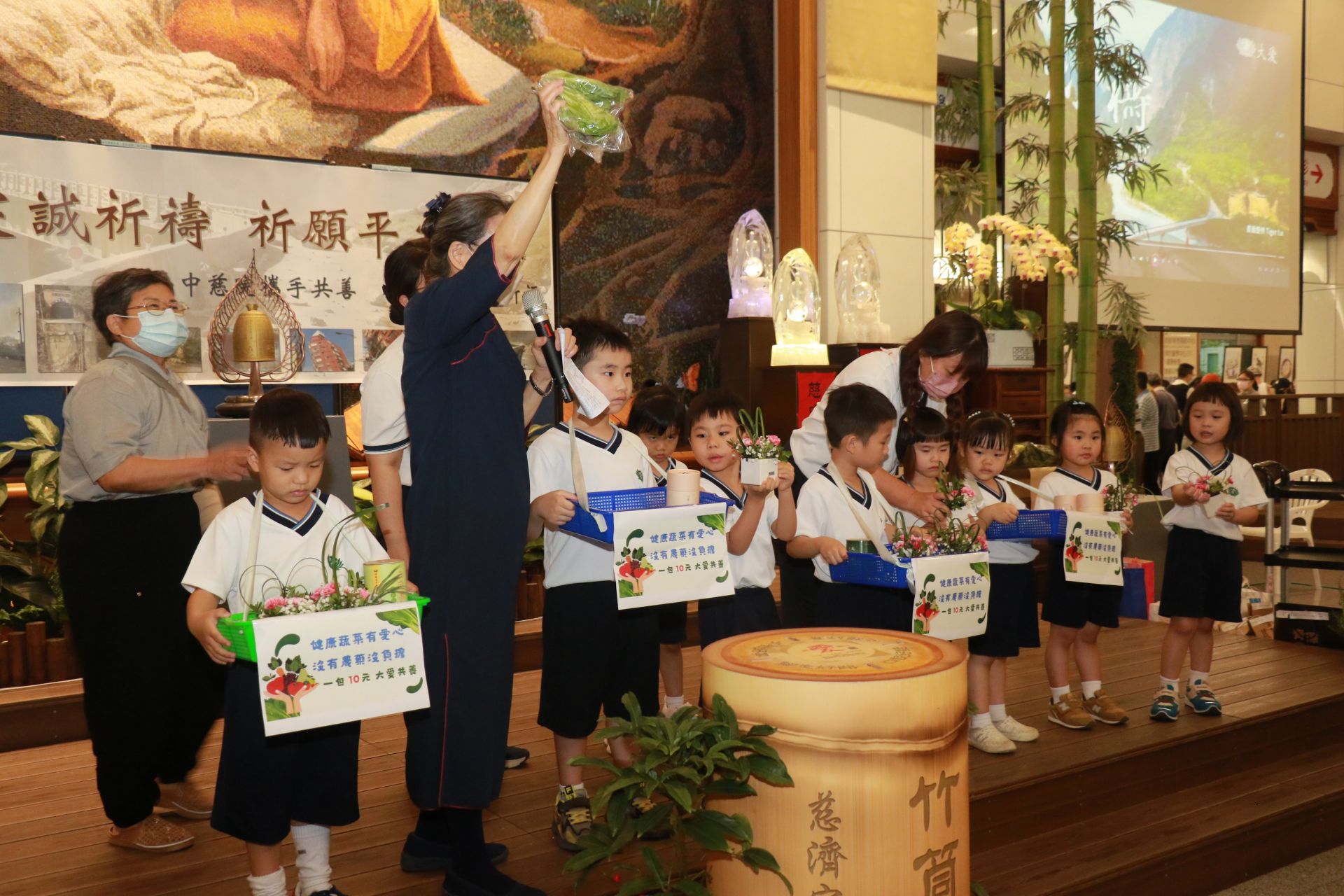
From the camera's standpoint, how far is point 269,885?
6.49 ft

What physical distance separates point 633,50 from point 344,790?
5.70 metres

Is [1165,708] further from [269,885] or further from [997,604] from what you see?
[269,885]

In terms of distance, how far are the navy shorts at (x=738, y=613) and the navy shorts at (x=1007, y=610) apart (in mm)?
627

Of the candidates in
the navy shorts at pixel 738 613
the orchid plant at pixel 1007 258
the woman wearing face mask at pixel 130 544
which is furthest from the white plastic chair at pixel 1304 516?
the woman wearing face mask at pixel 130 544

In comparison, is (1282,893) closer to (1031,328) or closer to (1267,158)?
(1031,328)

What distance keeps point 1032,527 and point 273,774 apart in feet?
6.69

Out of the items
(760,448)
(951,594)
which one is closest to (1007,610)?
(951,594)

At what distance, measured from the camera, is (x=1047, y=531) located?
300 centimetres

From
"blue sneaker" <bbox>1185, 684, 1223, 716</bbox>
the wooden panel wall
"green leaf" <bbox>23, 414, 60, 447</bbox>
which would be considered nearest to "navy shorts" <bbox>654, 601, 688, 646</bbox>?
"blue sneaker" <bbox>1185, 684, 1223, 716</bbox>

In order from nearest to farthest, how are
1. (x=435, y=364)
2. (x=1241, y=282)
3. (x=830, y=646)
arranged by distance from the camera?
(x=435, y=364)
(x=830, y=646)
(x=1241, y=282)

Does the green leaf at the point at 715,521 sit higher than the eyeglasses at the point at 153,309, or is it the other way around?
the eyeglasses at the point at 153,309

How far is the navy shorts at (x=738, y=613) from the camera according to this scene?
2.88 meters

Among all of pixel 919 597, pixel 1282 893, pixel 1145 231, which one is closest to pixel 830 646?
pixel 919 597

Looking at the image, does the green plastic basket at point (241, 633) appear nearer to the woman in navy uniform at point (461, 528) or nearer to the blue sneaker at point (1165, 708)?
the woman in navy uniform at point (461, 528)
